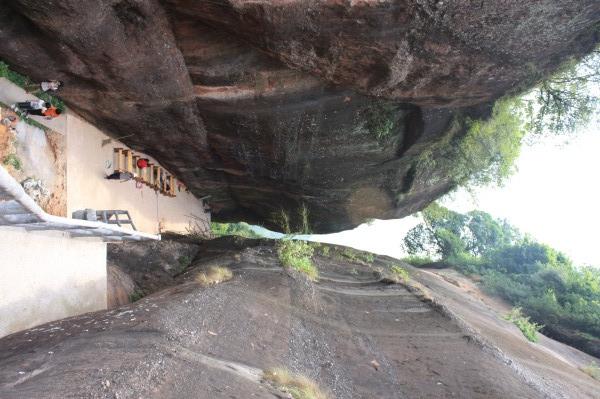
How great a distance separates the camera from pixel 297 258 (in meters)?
10.7

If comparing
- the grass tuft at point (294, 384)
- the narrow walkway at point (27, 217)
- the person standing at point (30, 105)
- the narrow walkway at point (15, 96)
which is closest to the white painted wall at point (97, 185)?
the narrow walkway at point (15, 96)

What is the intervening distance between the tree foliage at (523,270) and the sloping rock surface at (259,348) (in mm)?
8594

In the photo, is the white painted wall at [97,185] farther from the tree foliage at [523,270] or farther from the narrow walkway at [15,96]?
the tree foliage at [523,270]

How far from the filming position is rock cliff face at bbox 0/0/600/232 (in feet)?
20.8

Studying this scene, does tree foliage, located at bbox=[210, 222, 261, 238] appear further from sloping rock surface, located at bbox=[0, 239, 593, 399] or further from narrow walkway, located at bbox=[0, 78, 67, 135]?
sloping rock surface, located at bbox=[0, 239, 593, 399]

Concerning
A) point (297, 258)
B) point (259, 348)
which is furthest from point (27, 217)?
point (297, 258)

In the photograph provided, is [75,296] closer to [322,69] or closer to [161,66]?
[161,66]

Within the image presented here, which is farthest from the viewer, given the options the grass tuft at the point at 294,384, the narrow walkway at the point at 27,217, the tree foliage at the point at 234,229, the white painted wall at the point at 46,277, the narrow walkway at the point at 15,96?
the tree foliage at the point at 234,229

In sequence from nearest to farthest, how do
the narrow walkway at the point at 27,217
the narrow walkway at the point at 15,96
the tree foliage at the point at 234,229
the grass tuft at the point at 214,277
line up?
the narrow walkway at the point at 27,217
the narrow walkway at the point at 15,96
the grass tuft at the point at 214,277
the tree foliage at the point at 234,229

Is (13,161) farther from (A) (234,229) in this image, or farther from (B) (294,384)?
(A) (234,229)

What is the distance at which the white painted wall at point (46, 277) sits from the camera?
620 centimetres

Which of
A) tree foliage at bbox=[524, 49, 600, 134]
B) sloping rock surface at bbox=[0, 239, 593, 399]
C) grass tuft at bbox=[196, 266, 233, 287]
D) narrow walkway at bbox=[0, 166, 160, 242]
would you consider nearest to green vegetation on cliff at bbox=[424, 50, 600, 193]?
tree foliage at bbox=[524, 49, 600, 134]

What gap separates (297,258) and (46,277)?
17.7 ft

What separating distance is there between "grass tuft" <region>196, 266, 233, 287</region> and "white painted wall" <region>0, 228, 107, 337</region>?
2001 mm
